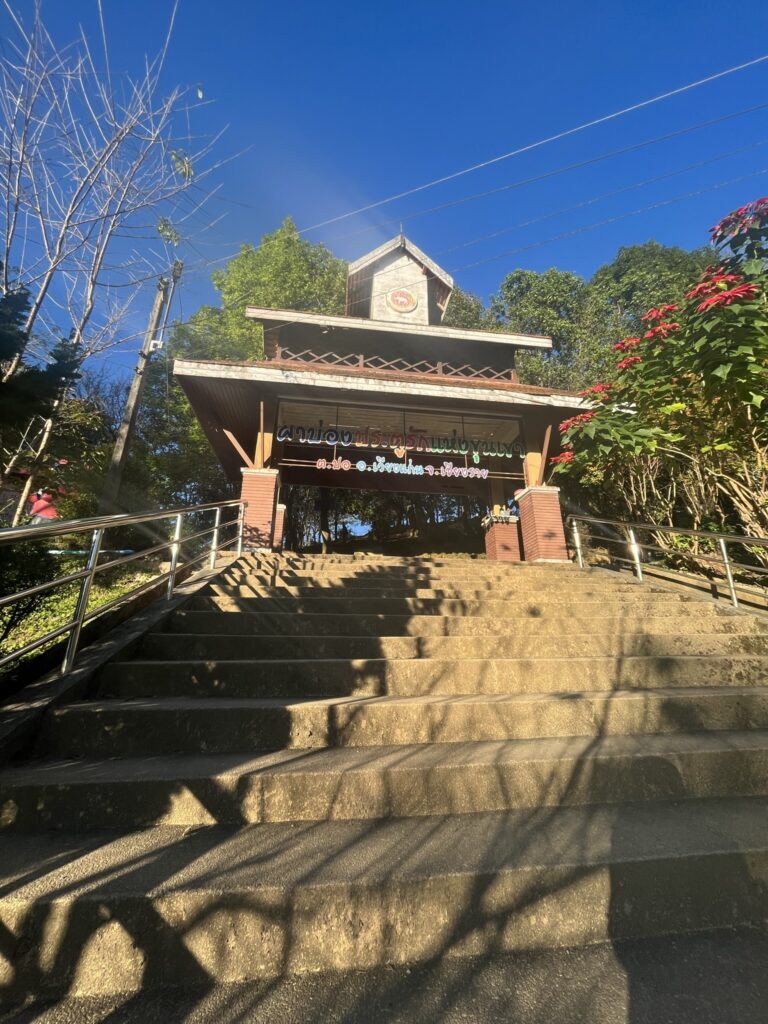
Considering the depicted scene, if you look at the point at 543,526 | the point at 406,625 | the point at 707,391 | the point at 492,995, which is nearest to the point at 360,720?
the point at 492,995

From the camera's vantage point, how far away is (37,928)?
126 cm

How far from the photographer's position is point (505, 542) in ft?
32.1

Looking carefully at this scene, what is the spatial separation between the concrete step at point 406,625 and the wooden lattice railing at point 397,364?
7.59 metres

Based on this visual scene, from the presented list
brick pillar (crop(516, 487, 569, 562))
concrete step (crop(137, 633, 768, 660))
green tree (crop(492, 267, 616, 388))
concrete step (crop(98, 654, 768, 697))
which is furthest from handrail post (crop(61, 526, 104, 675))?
green tree (crop(492, 267, 616, 388))

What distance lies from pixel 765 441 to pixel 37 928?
289 inches

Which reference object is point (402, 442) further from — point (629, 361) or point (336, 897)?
point (336, 897)

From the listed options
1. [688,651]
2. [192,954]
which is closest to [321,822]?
[192,954]

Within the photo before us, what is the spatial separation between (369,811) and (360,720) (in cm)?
49

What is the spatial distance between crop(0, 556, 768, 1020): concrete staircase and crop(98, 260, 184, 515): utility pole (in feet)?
21.0

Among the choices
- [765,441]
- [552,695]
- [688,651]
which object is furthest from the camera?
[765,441]

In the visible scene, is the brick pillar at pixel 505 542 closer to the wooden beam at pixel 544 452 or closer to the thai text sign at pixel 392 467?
the wooden beam at pixel 544 452

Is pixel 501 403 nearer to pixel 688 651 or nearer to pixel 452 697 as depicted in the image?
pixel 688 651

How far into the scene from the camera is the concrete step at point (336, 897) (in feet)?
4.17

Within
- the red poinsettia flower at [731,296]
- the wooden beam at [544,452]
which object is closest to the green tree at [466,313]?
the wooden beam at [544,452]
